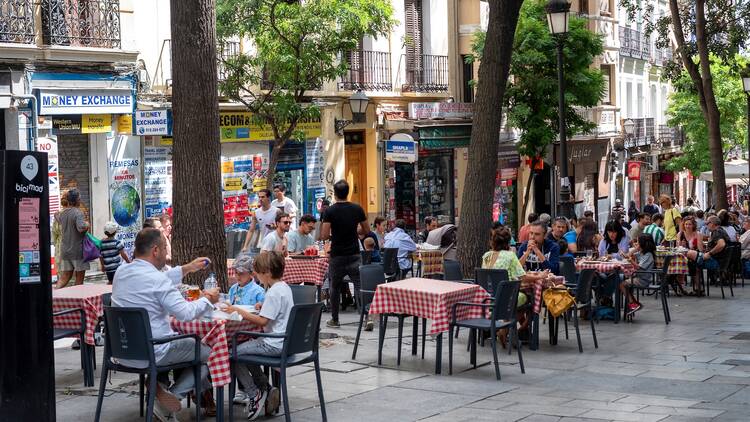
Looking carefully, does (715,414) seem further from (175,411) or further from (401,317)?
(175,411)

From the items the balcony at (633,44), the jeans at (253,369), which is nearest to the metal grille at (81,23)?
the jeans at (253,369)

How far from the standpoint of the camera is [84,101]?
22.2 meters

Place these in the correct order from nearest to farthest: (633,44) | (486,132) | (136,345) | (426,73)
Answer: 1. (136,345)
2. (486,132)
3. (426,73)
4. (633,44)

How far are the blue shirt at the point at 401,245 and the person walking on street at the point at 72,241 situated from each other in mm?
5074

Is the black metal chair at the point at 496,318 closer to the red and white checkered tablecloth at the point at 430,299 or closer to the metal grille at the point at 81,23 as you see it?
the red and white checkered tablecloth at the point at 430,299

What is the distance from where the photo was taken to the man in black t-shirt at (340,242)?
51.3ft

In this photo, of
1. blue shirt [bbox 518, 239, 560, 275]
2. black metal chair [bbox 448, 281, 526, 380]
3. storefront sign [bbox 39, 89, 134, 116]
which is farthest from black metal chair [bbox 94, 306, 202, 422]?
storefront sign [bbox 39, 89, 134, 116]

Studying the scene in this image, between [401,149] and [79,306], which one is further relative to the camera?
[401,149]

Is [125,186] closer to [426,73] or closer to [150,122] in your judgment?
[150,122]

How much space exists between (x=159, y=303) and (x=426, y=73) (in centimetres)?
2522

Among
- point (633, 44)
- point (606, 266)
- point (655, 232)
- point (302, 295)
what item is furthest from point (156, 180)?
point (633, 44)

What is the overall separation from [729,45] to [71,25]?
18.9 metres

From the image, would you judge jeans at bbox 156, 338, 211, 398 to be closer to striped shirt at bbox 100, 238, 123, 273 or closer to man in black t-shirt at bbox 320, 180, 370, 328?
man in black t-shirt at bbox 320, 180, 370, 328

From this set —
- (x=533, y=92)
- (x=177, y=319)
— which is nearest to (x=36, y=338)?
(x=177, y=319)
